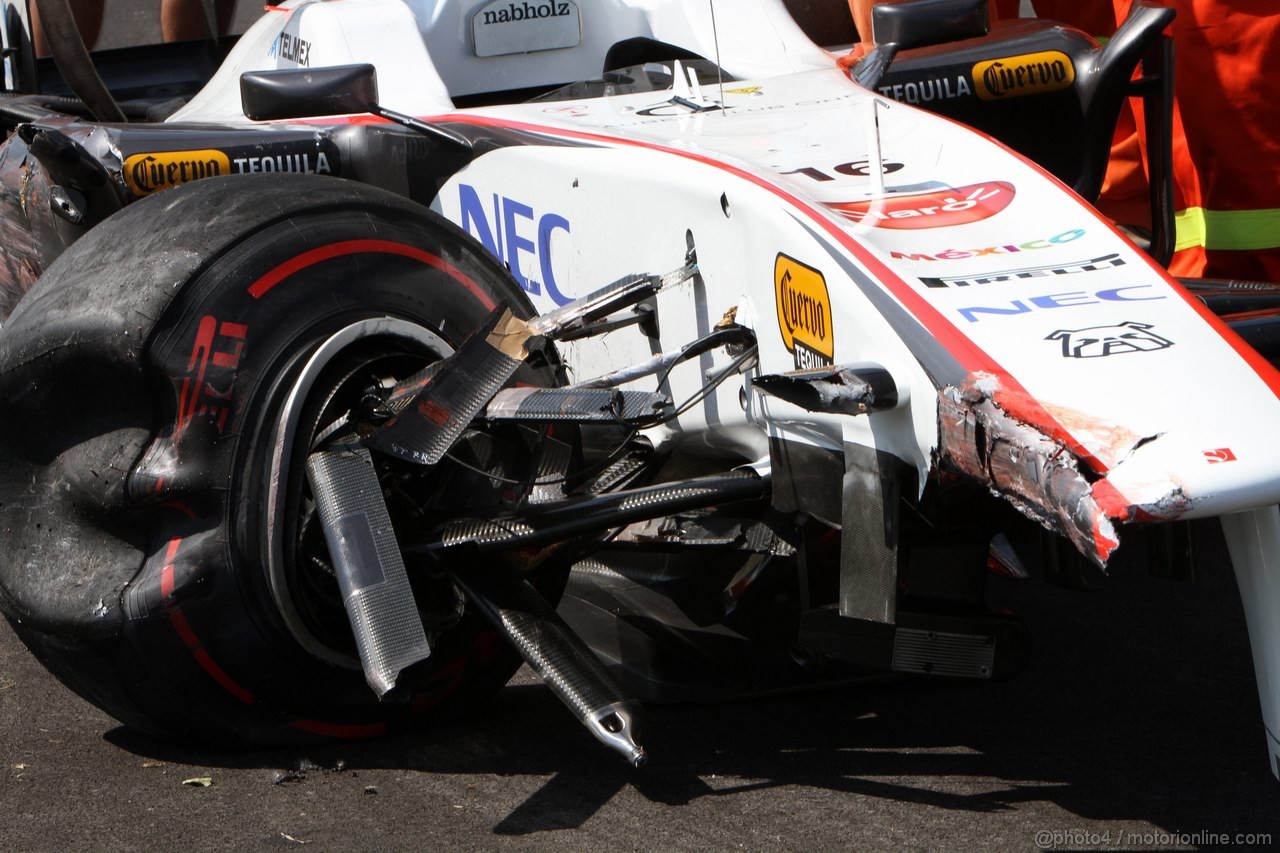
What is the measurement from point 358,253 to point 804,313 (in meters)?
0.84

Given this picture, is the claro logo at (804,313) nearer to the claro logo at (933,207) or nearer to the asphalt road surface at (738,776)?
the claro logo at (933,207)

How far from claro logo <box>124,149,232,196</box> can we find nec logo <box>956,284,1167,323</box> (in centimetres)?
195

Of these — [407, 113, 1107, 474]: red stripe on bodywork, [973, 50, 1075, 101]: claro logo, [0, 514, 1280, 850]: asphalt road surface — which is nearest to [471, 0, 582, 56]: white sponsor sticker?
[973, 50, 1075, 101]: claro logo

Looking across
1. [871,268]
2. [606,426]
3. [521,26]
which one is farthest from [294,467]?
[521,26]

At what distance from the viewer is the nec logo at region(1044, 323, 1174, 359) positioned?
2250mm

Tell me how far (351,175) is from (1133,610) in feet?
6.90

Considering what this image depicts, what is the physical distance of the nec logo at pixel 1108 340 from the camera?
7.38ft

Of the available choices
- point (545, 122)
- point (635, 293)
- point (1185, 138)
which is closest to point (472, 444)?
point (635, 293)

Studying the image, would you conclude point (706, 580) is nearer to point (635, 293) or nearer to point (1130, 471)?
point (635, 293)

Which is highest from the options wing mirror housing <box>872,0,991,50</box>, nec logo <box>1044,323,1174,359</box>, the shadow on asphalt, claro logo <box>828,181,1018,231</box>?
wing mirror housing <box>872,0,991,50</box>

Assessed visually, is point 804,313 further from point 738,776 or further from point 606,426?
point 738,776

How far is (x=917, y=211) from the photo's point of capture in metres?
2.80

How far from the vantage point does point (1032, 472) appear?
2.08m

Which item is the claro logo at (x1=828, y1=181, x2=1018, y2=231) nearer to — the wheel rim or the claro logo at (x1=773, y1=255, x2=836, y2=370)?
the claro logo at (x1=773, y1=255, x2=836, y2=370)
